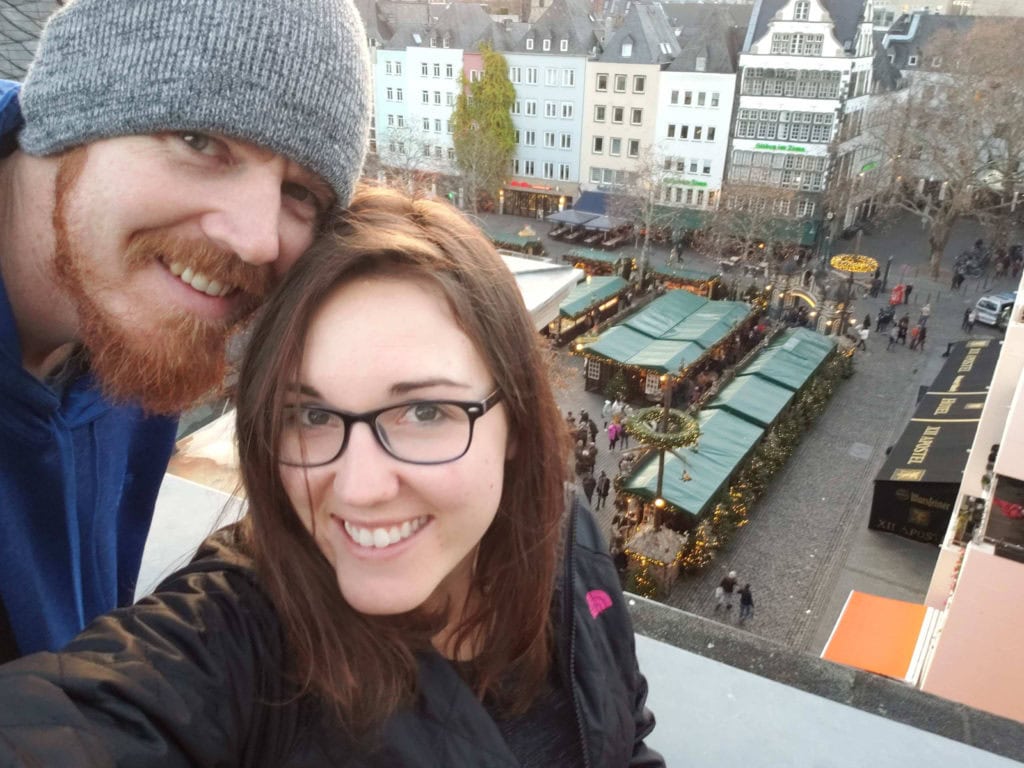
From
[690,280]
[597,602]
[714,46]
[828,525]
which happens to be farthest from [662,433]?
[714,46]

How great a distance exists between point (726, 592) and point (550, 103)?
2879cm

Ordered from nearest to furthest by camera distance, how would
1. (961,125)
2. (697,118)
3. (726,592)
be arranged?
(726,592) < (961,125) < (697,118)

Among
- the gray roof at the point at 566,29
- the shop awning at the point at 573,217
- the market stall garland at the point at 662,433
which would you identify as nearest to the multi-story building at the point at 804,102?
the shop awning at the point at 573,217

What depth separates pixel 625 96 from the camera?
34.2 m

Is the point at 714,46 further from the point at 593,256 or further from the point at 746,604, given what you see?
the point at 746,604

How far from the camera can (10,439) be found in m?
1.54

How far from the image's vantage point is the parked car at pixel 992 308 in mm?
24453

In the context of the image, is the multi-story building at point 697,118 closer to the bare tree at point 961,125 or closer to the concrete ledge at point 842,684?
the bare tree at point 961,125

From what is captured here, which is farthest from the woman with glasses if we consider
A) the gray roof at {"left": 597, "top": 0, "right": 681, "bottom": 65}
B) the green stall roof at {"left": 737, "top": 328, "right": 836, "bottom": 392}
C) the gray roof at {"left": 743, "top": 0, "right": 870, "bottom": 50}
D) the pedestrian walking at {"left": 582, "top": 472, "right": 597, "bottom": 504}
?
the gray roof at {"left": 597, "top": 0, "right": 681, "bottom": 65}

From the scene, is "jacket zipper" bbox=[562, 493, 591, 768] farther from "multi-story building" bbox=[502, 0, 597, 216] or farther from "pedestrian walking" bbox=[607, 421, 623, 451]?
"multi-story building" bbox=[502, 0, 597, 216]

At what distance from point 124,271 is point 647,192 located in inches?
1184

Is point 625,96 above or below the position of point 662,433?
above

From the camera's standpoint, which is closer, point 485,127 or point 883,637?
point 883,637

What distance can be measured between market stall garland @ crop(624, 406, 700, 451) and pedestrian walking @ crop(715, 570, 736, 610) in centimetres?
271
